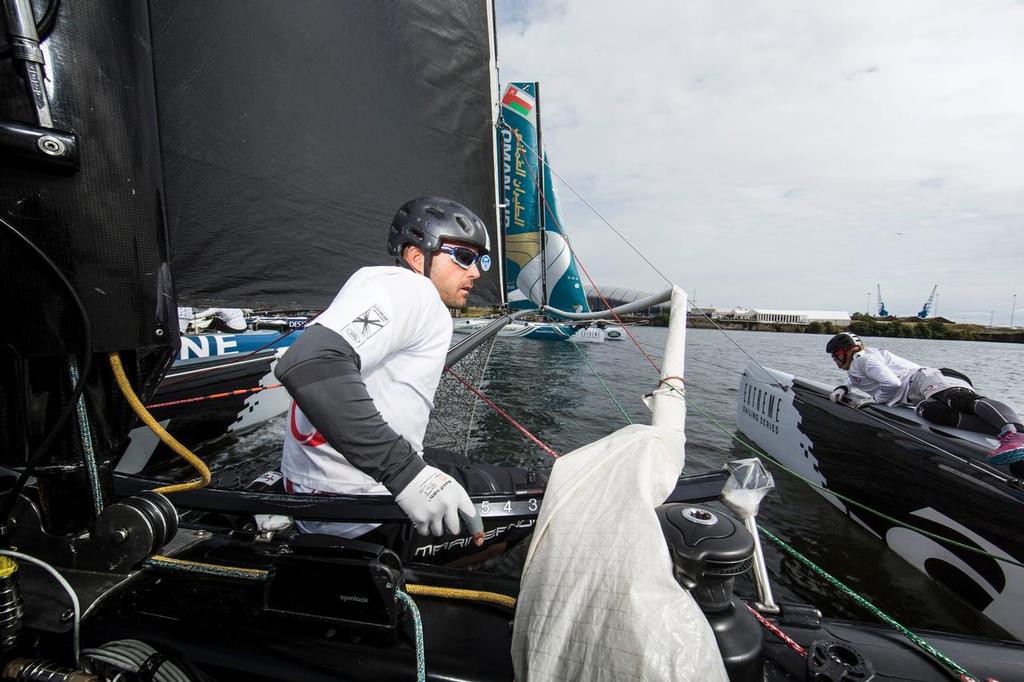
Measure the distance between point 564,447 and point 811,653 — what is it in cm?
571

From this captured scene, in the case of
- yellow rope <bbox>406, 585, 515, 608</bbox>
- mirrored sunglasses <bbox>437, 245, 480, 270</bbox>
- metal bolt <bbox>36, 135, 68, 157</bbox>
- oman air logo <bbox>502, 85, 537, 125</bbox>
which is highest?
oman air logo <bbox>502, 85, 537, 125</bbox>

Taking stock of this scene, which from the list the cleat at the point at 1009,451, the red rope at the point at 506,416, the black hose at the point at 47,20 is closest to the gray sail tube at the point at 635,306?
the red rope at the point at 506,416

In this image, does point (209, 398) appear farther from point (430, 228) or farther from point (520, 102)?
point (520, 102)

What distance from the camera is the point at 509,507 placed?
1442 mm

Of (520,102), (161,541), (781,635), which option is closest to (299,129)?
(161,541)

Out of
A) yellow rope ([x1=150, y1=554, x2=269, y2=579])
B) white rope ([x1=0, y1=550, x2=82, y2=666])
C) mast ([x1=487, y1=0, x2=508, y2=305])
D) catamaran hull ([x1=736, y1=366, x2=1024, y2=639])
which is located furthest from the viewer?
mast ([x1=487, y1=0, x2=508, y2=305])

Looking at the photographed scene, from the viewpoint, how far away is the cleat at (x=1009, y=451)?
3.18 m

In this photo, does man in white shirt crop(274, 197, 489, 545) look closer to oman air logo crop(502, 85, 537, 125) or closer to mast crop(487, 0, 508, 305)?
mast crop(487, 0, 508, 305)

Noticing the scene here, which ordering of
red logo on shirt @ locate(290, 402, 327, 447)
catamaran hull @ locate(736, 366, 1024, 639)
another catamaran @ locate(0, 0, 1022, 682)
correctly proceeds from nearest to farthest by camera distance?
another catamaran @ locate(0, 0, 1022, 682) → red logo on shirt @ locate(290, 402, 327, 447) → catamaran hull @ locate(736, 366, 1024, 639)

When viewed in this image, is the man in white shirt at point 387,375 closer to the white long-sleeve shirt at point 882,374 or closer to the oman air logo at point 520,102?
the white long-sleeve shirt at point 882,374

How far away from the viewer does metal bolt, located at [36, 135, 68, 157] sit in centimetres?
87

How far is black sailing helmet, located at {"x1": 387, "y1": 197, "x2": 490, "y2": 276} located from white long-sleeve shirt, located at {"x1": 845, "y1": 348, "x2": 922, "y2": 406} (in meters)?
5.81

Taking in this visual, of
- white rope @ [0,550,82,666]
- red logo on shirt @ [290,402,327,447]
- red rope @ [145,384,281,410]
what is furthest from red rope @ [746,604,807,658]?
red rope @ [145,384,281,410]

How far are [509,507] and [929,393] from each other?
566 cm
